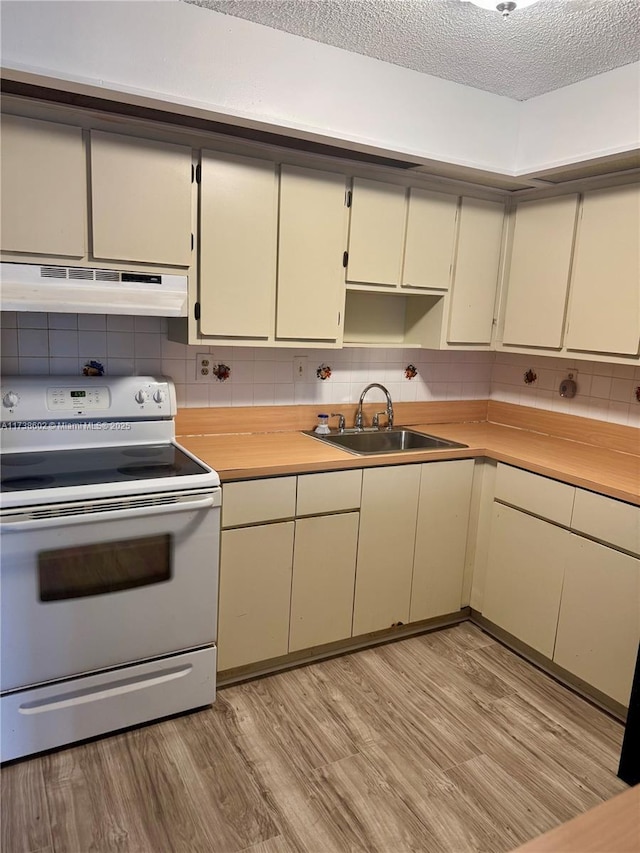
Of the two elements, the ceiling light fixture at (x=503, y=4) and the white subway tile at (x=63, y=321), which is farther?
the white subway tile at (x=63, y=321)

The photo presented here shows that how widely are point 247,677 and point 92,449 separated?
1108mm

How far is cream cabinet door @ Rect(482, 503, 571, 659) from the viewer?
2.42 metres

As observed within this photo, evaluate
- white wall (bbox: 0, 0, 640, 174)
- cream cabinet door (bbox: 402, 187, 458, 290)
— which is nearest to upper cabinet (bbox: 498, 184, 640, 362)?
white wall (bbox: 0, 0, 640, 174)

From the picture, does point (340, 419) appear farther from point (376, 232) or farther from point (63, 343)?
point (63, 343)

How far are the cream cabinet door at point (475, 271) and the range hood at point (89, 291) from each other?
1.39 metres

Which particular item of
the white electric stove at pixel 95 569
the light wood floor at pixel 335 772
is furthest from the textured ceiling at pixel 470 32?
the light wood floor at pixel 335 772

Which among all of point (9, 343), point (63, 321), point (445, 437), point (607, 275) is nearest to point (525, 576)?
point (445, 437)

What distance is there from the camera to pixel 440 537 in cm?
271

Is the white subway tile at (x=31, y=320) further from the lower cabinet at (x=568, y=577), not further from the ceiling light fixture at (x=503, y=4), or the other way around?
the lower cabinet at (x=568, y=577)

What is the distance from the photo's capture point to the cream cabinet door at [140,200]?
2.01m

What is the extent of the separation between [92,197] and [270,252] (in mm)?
688

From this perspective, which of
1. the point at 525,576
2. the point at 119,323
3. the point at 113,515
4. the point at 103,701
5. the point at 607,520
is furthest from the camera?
the point at 525,576

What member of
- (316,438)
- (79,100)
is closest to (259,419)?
(316,438)

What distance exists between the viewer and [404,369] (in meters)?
3.15
